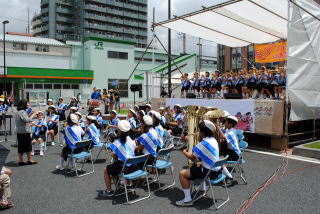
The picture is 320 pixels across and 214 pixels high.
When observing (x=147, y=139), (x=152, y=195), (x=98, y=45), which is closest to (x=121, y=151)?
(x=147, y=139)

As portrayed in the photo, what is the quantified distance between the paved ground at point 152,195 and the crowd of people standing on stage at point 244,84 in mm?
5679

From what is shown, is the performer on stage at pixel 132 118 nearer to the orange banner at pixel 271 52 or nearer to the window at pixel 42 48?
the orange banner at pixel 271 52

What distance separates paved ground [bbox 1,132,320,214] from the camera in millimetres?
4797

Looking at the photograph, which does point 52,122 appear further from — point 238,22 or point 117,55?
point 117,55

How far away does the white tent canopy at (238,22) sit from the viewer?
11.2 metres

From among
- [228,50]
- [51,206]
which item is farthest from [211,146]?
[228,50]

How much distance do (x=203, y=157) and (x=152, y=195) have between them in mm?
1531

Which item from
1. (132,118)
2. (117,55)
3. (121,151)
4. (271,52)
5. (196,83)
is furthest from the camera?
(117,55)

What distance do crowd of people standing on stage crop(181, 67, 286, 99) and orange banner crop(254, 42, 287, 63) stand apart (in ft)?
14.5

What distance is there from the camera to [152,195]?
558 cm

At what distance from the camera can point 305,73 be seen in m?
10.1

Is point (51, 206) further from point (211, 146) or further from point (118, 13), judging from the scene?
point (118, 13)

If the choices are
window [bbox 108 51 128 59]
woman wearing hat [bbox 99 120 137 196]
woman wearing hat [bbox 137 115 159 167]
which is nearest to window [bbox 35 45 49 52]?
window [bbox 108 51 128 59]

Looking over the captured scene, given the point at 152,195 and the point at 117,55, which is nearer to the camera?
the point at 152,195
